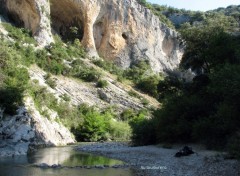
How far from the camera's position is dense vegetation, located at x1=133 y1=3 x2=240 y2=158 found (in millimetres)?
20562

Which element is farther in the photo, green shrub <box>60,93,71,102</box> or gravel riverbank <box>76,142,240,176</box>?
green shrub <box>60,93,71,102</box>

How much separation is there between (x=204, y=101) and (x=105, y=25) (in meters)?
38.8

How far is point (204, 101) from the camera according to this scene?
2914 centimetres

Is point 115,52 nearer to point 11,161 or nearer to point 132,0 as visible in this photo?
point 132,0

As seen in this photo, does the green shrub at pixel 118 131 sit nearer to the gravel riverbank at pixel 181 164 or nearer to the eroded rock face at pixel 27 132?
the eroded rock face at pixel 27 132

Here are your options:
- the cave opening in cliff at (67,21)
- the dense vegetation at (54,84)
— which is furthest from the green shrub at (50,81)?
the cave opening in cliff at (67,21)

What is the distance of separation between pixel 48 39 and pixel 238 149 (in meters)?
41.9

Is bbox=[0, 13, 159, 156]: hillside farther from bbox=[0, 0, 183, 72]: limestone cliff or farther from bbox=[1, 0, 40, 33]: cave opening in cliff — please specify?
bbox=[0, 0, 183, 72]: limestone cliff

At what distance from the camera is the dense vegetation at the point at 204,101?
20.6 meters

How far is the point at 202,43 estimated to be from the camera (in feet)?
118

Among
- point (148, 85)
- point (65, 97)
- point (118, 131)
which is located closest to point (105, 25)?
point (148, 85)

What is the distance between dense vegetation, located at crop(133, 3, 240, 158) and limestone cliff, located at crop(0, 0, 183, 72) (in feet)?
59.5

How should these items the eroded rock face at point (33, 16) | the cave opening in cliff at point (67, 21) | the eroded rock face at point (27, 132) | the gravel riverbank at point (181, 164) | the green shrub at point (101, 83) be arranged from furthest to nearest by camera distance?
the cave opening in cliff at point (67, 21) → the eroded rock face at point (33, 16) → the green shrub at point (101, 83) → the eroded rock face at point (27, 132) → the gravel riverbank at point (181, 164)

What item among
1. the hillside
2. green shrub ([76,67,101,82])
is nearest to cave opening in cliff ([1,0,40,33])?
the hillside
